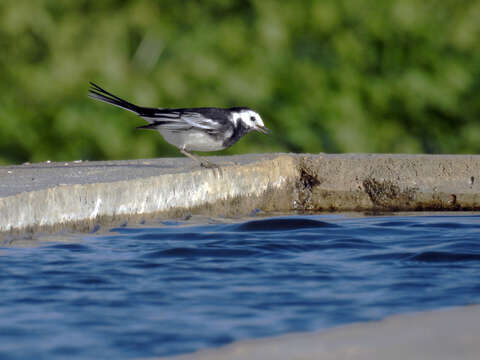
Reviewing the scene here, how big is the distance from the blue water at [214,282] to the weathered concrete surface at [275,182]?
1.04ft

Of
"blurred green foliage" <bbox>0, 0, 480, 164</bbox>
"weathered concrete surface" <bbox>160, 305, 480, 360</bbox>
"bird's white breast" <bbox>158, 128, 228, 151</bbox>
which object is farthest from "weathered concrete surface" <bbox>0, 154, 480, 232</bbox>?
"weathered concrete surface" <bbox>160, 305, 480, 360</bbox>

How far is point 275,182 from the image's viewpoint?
684 cm

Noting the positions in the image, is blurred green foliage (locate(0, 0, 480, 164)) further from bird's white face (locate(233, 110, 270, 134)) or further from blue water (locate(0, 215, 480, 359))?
blue water (locate(0, 215, 480, 359))

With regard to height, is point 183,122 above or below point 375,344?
above

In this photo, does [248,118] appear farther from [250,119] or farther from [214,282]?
[214,282]

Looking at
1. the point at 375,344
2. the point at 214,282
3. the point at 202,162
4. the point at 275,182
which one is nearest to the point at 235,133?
the point at 202,162

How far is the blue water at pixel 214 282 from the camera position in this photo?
10.6 feet

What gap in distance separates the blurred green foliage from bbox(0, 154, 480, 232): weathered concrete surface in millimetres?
914

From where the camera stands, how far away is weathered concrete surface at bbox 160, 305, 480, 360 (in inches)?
109

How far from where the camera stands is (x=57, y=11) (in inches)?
323

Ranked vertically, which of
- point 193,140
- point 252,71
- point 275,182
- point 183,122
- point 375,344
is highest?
point 252,71

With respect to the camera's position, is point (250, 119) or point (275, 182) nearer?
point (250, 119)

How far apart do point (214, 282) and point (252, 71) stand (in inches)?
171

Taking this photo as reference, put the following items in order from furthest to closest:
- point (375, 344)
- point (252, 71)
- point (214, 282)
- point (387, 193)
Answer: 1. point (252, 71)
2. point (387, 193)
3. point (214, 282)
4. point (375, 344)
